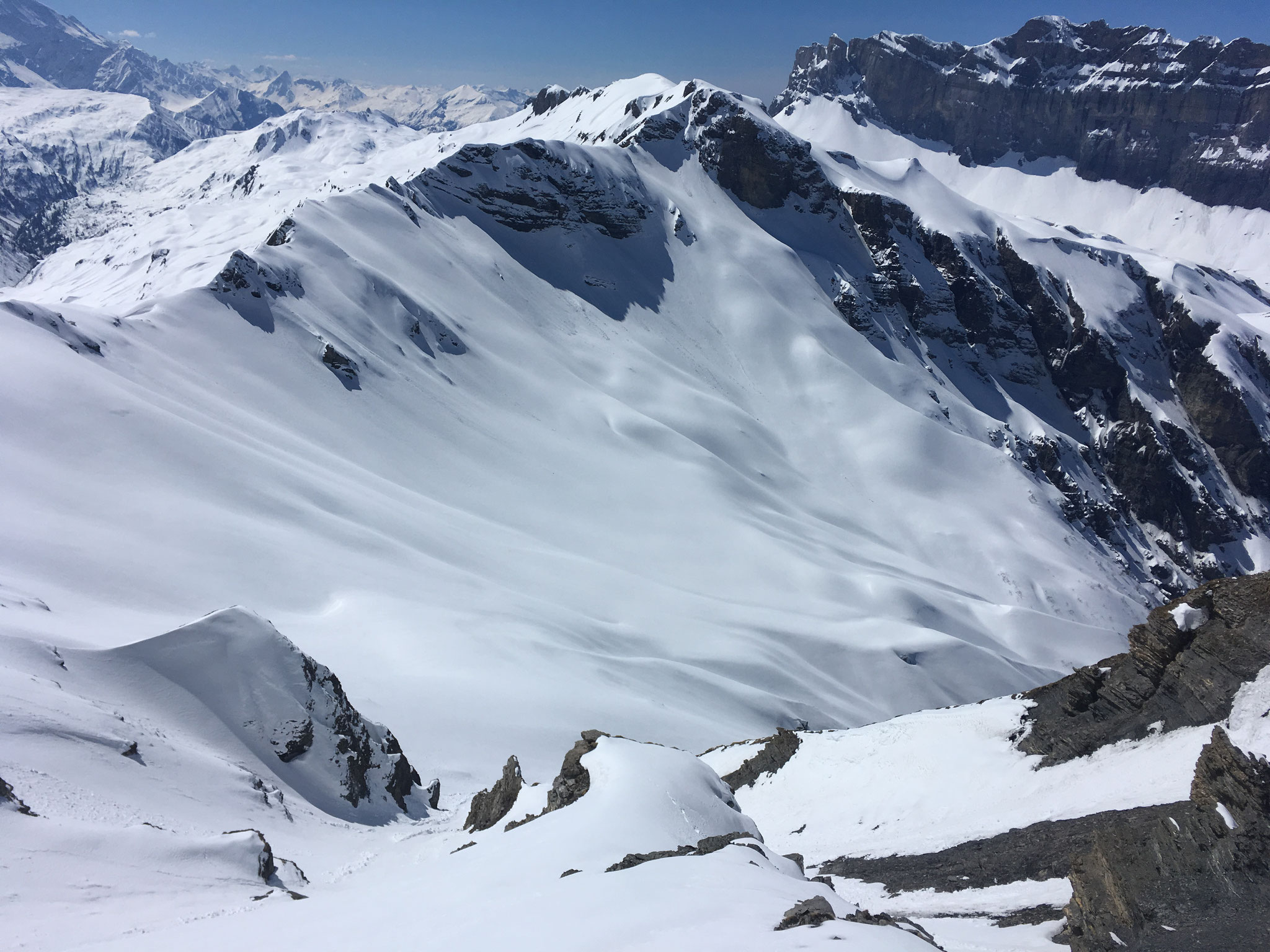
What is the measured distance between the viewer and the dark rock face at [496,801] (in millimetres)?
22375

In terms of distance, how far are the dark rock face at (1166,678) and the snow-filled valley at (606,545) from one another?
27 cm

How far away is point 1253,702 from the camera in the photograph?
15625 mm

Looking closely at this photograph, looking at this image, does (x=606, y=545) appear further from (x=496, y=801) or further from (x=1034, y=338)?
(x=1034, y=338)

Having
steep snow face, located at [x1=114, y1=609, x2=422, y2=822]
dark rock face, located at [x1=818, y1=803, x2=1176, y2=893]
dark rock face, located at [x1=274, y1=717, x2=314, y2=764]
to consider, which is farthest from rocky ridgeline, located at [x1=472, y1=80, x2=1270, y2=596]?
dark rock face, located at [x1=818, y1=803, x2=1176, y2=893]

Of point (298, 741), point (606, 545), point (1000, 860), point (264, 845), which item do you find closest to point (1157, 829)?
point (1000, 860)

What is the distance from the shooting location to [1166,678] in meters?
18.2

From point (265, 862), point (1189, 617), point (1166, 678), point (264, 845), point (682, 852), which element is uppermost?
point (1189, 617)

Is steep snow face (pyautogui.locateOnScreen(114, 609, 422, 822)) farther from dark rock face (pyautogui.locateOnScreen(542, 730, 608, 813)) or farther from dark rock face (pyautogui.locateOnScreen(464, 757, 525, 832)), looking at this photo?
A: dark rock face (pyautogui.locateOnScreen(542, 730, 608, 813))

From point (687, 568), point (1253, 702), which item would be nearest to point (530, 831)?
point (1253, 702)

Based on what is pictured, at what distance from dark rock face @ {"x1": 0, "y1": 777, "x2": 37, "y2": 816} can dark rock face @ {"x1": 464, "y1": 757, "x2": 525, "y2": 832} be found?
36.5ft

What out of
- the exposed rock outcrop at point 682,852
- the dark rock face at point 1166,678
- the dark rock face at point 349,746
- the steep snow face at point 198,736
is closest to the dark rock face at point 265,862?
the steep snow face at point 198,736

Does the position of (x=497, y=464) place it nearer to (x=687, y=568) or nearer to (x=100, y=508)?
(x=687, y=568)

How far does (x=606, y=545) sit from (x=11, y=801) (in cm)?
5532

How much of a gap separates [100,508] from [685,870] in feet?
130
